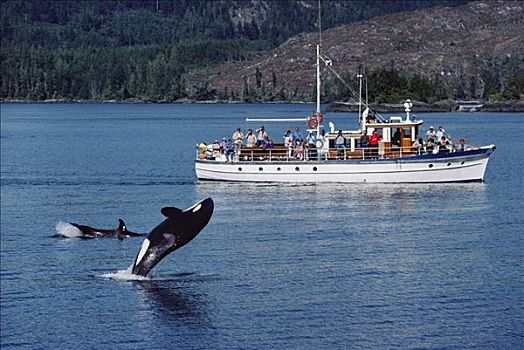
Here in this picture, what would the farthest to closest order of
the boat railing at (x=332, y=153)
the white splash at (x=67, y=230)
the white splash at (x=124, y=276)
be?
the boat railing at (x=332, y=153) → the white splash at (x=67, y=230) → the white splash at (x=124, y=276)

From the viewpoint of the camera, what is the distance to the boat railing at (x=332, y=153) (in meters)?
77.4

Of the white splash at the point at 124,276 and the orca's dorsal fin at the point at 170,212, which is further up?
the orca's dorsal fin at the point at 170,212

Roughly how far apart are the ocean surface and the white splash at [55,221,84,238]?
55 centimetres

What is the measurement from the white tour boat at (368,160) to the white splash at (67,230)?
23497 mm

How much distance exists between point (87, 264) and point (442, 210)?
940 inches

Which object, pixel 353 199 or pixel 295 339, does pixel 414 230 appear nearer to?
pixel 353 199

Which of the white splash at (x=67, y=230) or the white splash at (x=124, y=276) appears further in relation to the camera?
the white splash at (x=67, y=230)

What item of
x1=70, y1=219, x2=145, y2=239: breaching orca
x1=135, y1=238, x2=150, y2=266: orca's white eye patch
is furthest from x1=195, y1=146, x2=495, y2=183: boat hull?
x1=135, y1=238, x2=150, y2=266: orca's white eye patch

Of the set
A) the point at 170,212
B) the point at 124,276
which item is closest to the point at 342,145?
the point at 124,276

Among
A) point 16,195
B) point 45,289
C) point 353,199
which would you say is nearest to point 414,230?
point 353,199

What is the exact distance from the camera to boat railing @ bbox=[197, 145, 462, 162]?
77.4 meters

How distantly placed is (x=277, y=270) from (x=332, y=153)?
31.8m

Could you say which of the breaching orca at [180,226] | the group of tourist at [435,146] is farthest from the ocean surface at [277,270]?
the group of tourist at [435,146]

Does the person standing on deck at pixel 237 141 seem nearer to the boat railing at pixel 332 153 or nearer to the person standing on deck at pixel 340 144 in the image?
the boat railing at pixel 332 153
